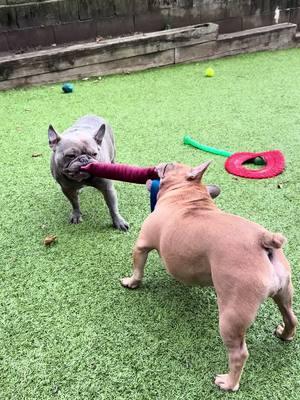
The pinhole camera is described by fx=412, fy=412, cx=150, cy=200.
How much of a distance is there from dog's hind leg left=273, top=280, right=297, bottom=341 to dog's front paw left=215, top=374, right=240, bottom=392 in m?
0.36

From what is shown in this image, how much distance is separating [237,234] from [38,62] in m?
5.07

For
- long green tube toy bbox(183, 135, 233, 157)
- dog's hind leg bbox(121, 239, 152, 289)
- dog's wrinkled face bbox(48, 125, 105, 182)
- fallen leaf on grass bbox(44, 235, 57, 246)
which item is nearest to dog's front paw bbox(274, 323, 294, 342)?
dog's hind leg bbox(121, 239, 152, 289)

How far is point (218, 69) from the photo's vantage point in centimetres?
650

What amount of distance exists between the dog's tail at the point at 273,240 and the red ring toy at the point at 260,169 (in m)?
1.85

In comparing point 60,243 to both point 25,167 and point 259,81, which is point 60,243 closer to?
point 25,167

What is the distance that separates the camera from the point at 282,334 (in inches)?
77.5

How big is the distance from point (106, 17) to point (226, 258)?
19.7ft

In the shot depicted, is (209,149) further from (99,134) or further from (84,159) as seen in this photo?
(84,159)

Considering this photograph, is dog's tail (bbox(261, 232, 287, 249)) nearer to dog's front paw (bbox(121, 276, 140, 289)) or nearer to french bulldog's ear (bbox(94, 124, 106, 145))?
dog's front paw (bbox(121, 276, 140, 289))

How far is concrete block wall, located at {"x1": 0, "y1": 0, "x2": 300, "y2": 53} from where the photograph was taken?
20.4 feet

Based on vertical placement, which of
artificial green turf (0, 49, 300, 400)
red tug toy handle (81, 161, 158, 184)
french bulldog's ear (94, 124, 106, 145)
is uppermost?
french bulldog's ear (94, 124, 106, 145)

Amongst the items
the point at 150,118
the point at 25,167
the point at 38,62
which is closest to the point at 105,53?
the point at 38,62

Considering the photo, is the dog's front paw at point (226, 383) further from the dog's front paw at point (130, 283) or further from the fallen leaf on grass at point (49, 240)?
the fallen leaf on grass at point (49, 240)

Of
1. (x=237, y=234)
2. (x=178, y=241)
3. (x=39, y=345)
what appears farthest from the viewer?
(x=39, y=345)
